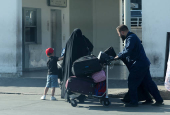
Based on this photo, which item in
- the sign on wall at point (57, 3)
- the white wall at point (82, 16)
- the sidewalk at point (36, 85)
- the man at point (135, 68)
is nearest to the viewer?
the man at point (135, 68)

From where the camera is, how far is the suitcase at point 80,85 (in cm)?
746

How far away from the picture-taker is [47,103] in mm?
8180

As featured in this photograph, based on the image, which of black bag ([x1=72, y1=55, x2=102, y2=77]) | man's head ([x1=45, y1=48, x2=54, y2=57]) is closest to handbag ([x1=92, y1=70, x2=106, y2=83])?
black bag ([x1=72, y1=55, x2=102, y2=77])

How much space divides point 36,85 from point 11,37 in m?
2.18

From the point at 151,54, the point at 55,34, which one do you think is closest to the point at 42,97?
the point at 151,54

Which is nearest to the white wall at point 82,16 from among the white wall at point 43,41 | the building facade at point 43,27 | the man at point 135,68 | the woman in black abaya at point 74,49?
the building facade at point 43,27

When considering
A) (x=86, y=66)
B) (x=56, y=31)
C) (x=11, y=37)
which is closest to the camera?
(x=86, y=66)

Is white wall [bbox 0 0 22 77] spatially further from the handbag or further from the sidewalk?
the handbag

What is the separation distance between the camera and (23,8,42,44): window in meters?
13.8

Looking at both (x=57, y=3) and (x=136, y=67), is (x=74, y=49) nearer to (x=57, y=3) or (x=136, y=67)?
(x=136, y=67)

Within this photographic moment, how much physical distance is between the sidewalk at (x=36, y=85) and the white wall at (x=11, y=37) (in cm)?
46

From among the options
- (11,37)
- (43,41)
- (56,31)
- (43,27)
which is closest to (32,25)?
(43,27)

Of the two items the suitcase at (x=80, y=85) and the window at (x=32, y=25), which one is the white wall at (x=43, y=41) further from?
the suitcase at (x=80, y=85)

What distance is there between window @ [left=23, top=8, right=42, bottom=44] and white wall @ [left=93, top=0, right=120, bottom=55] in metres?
3.10
